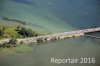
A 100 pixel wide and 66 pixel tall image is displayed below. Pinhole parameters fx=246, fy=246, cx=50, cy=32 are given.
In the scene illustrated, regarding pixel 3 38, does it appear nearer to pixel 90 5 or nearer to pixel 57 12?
pixel 57 12

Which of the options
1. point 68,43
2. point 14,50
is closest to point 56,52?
point 68,43

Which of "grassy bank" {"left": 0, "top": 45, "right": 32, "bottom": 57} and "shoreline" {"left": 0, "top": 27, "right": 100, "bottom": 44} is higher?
"shoreline" {"left": 0, "top": 27, "right": 100, "bottom": 44}

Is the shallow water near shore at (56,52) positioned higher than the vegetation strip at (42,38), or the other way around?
the vegetation strip at (42,38)

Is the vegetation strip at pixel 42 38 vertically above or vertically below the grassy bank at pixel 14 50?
above

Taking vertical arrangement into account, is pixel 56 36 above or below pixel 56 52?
above

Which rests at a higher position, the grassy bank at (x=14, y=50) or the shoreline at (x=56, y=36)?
the shoreline at (x=56, y=36)

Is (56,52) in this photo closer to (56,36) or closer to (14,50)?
(56,36)

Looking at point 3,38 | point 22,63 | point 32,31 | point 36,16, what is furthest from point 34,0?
point 22,63

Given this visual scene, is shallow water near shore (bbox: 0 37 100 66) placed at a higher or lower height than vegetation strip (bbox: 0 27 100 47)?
lower

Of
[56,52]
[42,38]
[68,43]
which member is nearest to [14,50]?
[42,38]
